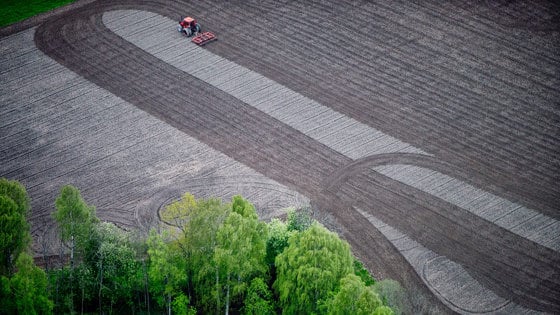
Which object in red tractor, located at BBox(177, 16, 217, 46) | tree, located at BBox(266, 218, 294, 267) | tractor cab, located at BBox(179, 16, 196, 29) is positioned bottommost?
tree, located at BBox(266, 218, 294, 267)

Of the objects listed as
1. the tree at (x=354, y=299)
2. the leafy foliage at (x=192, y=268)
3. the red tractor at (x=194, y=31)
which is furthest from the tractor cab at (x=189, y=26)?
the tree at (x=354, y=299)

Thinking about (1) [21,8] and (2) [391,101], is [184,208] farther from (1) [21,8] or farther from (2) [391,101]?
(1) [21,8]

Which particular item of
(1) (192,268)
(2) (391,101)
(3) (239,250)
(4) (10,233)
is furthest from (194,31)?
(3) (239,250)

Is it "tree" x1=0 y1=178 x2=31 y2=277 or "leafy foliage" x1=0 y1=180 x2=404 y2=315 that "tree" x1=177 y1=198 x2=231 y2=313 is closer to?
"leafy foliage" x1=0 y1=180 x2=404 y2=315

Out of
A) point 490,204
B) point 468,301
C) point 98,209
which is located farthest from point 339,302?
point 98,209

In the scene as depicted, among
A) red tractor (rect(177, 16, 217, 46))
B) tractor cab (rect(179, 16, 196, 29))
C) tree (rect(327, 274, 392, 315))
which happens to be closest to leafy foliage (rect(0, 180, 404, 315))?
tree (rect(327, 274, 392, 315))
